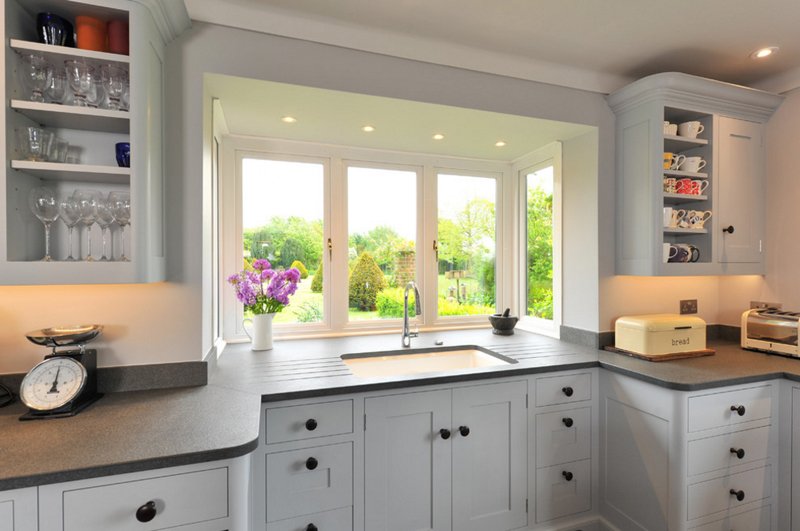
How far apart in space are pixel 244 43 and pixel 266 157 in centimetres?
84

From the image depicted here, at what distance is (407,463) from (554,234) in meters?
1.64

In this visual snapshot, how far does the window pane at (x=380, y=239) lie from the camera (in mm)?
2607

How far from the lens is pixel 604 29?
179 centimetres

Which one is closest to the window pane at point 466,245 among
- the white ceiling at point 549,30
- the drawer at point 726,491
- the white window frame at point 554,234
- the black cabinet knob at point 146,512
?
the white window frame at point 554,234

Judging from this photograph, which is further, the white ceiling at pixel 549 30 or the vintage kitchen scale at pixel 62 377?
the white ceiling at pixel 549 30

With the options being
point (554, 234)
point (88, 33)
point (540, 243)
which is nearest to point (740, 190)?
point (554, 234)

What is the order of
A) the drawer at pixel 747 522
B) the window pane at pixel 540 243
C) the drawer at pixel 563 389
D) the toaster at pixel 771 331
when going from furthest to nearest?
the window pane at pixel 540 243, the toaster at pixel 771 331, the drawer at pixel 563 389, the drawer at pixel 747 522

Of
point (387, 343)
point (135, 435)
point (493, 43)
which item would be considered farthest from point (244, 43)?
point (387, 343)

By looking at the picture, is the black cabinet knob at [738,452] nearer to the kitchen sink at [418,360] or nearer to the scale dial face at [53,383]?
the kitchen sink at [418,360]

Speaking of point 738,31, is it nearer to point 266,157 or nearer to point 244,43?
point 244,43

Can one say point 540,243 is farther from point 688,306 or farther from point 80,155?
point 80,155

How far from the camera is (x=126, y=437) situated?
3.67 feet

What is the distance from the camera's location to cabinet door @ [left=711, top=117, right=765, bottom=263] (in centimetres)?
218

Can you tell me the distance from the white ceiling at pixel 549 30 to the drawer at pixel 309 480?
67.0 inches
